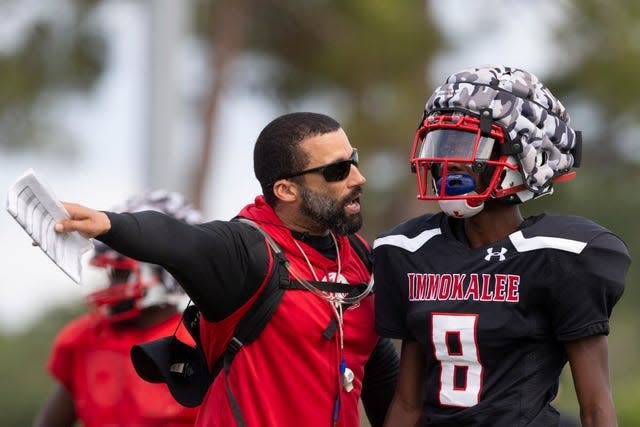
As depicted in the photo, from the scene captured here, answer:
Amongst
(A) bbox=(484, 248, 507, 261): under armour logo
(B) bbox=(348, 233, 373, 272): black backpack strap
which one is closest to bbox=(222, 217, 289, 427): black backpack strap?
(B) bbox=(348, 233, 373, 272): black backpack strap

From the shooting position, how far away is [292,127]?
521 cm

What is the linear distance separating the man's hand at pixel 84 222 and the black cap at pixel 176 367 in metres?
0.97

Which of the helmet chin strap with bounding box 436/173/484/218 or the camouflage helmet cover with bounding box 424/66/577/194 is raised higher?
the camouflage helmet cover with bounding box 424/66/577/194

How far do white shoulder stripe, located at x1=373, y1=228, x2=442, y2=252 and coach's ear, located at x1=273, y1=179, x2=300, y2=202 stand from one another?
0.41 m

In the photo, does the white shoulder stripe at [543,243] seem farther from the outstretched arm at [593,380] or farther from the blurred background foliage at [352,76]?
the blurred background foliage at [352,76]

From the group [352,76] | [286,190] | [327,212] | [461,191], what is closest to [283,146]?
[286,190]

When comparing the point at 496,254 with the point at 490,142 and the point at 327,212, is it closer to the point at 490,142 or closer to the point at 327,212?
the point at 490,142

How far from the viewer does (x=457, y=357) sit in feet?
15.2

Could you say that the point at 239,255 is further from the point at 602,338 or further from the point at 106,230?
the point at 602,338

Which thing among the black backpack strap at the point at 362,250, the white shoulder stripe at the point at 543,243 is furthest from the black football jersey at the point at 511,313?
the black backpack strap at the point at 362,250

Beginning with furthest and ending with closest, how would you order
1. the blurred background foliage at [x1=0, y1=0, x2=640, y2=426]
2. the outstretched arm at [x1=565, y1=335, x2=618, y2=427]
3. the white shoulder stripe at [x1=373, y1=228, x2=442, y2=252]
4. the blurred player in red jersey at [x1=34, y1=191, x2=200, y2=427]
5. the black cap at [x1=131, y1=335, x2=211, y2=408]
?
the blurred background foliage at [x1=0, y1=0, x2=640, y2=426] < the blurred player in red jersey at [x1=34, y1=191, x2=200, y2=427] < the black cap at [x1=131, y1=335, x2=211, y2=408] < the white shoulder stripe at [x1=373, y1=228, x2=442, y2=252] < the outstretched arm at [x1=565, y1=335, x2=618, y2=427]

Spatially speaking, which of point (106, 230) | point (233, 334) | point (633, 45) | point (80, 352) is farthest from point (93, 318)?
point (633, 45)

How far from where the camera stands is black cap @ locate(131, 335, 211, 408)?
5090 millimetres

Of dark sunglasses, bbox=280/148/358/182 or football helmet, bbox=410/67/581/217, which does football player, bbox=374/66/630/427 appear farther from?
dark sunglasses, bbox=280/148/358/182
